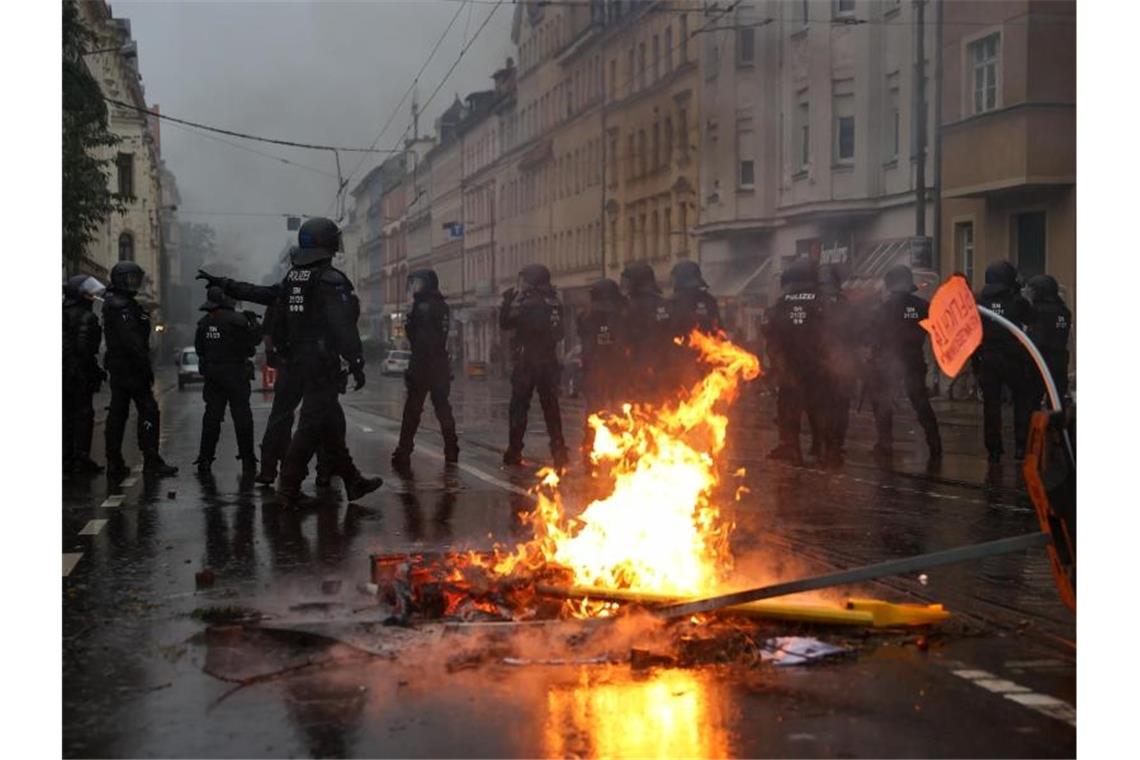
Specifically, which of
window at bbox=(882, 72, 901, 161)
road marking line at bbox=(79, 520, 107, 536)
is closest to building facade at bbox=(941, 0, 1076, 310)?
window at bbox=(882, 72, 901, 161)

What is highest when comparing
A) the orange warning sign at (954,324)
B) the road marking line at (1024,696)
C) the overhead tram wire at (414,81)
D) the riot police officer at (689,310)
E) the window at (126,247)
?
the window at (126,247)

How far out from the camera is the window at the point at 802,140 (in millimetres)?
29078

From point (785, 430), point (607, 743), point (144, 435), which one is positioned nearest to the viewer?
point (607, 743)

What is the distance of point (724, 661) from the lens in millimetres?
5531

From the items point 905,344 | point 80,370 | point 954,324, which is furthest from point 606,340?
point 954,324

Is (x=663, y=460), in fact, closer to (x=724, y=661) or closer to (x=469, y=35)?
(x=724, y=661)

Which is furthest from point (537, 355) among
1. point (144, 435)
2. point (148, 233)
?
point (148, 233)

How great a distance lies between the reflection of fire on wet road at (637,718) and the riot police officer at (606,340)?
8.67 metres

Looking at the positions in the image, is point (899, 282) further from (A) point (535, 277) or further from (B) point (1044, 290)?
(A) point (535, 277)

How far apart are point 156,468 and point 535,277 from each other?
11.9 ft

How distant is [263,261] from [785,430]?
1503 inches

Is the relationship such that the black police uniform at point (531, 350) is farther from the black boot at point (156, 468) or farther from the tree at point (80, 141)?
the tree at point (80, 141)

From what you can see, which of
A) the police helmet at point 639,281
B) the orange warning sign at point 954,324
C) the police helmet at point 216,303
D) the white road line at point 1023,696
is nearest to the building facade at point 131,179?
the police helmet at point 216,303

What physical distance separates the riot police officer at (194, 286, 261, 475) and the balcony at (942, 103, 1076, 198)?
50.3 feet
